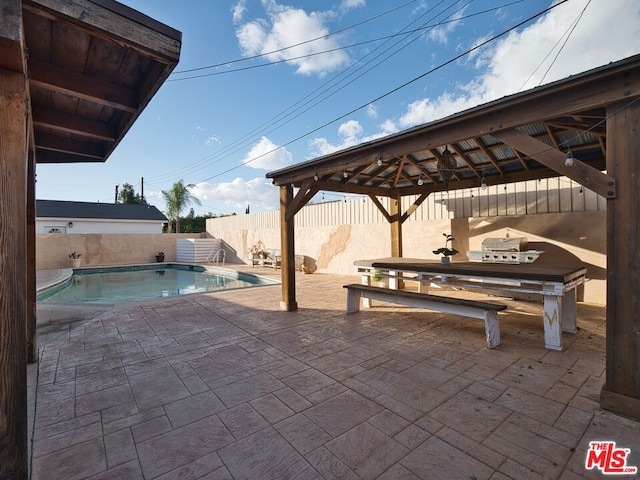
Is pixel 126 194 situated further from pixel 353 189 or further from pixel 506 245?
pixel 506 245

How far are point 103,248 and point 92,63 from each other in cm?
1414

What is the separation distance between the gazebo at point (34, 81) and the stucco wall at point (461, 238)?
6.70m

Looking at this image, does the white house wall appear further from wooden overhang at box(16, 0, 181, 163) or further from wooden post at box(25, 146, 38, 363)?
wooden overhang at box(16, 0, 181, 163)

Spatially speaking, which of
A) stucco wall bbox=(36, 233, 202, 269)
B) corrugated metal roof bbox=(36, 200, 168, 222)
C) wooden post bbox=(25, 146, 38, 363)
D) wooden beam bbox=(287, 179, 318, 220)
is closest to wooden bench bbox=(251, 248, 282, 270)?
stucco wall bbox=(36, 233, 202, 269)

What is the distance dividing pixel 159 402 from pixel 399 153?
359cm

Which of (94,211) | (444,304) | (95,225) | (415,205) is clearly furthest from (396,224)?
(94,211)

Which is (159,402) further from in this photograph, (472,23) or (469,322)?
(472,23)

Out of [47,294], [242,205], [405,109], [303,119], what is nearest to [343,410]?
[47,294]

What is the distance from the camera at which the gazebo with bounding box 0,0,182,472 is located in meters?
1.42

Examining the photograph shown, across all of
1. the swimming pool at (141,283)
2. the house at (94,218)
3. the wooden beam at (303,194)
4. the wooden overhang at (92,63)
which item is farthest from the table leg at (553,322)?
the house at (94,218)

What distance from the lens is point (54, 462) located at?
1753 millimetres

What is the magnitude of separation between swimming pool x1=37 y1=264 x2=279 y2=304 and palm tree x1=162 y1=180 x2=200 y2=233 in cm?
558

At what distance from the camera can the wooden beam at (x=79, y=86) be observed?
84.7 inches

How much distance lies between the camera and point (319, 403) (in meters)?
2.33
